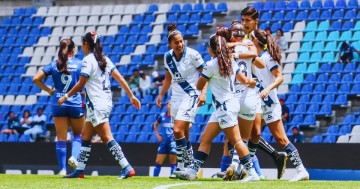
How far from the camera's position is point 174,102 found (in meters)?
15.1

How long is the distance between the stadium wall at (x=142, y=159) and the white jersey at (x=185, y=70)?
6.72 m

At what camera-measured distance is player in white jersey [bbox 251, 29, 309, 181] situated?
1469cm

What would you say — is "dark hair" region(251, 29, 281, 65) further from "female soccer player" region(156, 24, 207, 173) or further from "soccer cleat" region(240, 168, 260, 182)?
"soccer cleat" region(240, 168, 260, 182)

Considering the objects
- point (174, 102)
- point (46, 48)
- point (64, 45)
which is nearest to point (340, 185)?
point (174, 102)

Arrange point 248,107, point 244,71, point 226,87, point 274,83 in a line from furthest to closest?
1. point 274,83
2. point 244,71
3. point 248,107
4. point 226,87

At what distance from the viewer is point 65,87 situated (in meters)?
16.7

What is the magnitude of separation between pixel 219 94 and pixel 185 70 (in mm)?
1312

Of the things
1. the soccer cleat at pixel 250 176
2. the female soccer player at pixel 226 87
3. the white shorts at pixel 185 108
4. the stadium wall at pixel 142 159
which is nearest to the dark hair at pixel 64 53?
the white shorts at pixel 185 108

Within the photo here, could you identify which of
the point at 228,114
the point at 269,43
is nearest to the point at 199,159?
the point at 228,114

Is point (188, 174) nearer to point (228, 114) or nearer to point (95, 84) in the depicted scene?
point (228, 114)

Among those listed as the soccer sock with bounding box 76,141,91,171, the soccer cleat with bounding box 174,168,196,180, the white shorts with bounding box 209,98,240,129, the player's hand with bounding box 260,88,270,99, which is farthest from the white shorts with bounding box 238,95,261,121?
the soccer sock with bounding box 76,141,91,171

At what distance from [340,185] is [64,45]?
5.40m

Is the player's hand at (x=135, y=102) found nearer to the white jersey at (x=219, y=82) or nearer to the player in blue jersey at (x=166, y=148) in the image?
the white jersey at (x=219, y=82)

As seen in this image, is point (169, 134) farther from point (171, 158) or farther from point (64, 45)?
point (64, 45)
